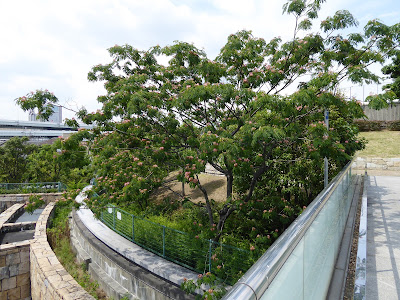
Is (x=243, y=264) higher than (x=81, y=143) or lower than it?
lower

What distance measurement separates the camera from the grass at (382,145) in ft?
52.6

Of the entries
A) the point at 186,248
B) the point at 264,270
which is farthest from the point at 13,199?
the point at 264,270

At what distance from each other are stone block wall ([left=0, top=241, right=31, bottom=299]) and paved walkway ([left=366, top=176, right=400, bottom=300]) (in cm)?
1198

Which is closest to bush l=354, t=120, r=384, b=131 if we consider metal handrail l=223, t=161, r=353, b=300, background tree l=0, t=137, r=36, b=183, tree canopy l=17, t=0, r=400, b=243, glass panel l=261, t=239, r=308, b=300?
tree canopy l=17, t=0, r=400, b=243

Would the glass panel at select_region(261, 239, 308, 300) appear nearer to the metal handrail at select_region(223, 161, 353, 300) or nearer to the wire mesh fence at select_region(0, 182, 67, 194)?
the metal handrail at select_region(223, 161, 353, 300)

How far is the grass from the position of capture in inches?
632

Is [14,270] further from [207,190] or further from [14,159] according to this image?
[14,159]

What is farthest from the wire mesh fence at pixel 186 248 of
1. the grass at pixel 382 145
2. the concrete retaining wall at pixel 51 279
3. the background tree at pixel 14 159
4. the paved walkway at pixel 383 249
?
the background tree at pixel 14 159

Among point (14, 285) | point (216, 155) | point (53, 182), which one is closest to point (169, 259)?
point (216, 155)

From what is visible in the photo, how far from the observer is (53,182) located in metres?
21.2

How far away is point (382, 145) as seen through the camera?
17.3 m

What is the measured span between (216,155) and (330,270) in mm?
3017

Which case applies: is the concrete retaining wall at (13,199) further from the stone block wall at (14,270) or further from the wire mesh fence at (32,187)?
the stone block wall at (14,270)

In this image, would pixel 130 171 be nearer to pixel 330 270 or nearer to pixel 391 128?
pixel 330 270
